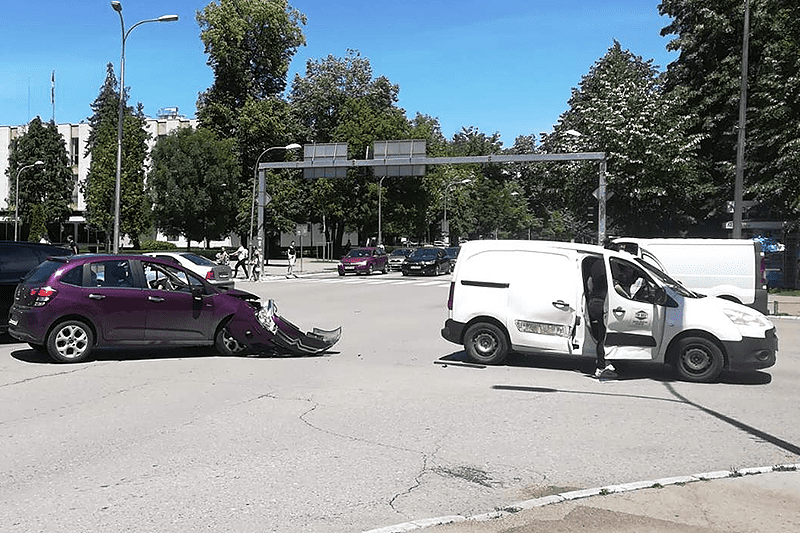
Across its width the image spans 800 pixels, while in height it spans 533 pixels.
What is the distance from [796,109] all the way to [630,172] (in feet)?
36.0

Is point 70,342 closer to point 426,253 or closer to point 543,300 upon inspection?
point 543,300

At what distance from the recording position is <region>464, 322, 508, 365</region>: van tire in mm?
11375

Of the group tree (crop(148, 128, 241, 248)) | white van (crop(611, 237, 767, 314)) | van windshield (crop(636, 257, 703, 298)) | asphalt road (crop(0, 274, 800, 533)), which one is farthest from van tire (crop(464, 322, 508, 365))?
tree (crop(148, 128, 241, 248))

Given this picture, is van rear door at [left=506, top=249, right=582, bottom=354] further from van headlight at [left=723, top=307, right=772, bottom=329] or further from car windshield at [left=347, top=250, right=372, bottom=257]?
car windshield at [left=347, top=250, right=372, bottom=257]

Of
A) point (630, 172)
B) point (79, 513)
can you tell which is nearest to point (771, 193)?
point (630, 172)

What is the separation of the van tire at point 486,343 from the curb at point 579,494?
18.1 feet

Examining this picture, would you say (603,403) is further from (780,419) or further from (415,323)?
(415,323)

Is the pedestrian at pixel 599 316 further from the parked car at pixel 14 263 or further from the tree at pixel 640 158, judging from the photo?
the tree at pixel 640 158

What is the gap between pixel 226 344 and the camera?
11992 millimetres

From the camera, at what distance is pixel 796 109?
31234 millimetres

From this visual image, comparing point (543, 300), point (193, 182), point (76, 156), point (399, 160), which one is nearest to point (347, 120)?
point (193, 182)

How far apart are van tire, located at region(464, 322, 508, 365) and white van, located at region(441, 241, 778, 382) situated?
0.01 meters

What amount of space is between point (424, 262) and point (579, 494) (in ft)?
129

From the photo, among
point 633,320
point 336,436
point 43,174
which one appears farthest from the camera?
point 43,174
